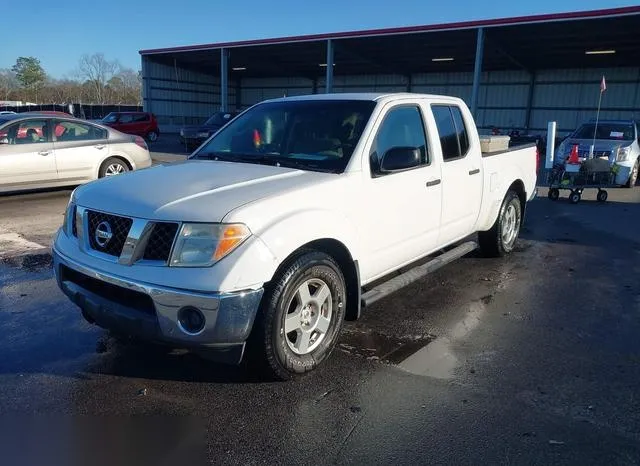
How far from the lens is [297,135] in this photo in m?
4.39

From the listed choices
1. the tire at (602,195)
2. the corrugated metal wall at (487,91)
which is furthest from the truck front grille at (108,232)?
the corrugated metal wall at (487,91)

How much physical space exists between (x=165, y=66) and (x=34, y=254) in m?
35.3

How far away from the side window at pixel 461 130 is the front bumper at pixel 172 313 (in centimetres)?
307

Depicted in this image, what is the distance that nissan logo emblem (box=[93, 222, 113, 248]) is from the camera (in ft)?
10.8

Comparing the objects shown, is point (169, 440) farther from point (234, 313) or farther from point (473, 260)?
point (473, 260)

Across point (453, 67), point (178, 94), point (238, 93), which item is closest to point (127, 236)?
point (453, 67)

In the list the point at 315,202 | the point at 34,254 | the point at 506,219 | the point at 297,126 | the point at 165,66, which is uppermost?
the point at 165,66

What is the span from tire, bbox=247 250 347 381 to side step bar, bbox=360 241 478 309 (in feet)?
1.10

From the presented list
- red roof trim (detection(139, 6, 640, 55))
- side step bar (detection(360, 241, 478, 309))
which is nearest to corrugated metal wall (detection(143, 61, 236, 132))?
red roof trim (detection(139, 6, 640, 55))

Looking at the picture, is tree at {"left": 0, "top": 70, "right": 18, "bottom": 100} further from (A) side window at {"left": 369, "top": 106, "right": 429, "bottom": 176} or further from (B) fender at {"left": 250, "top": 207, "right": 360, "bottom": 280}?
(B) fender at {"left": 250, "top": 207, "right": 360, "bottom": 280}

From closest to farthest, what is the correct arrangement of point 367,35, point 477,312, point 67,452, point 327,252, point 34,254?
point 67,452 → point 327,252 → point 477,312 → point 34,254 → point 367,35

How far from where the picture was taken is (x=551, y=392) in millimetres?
3424

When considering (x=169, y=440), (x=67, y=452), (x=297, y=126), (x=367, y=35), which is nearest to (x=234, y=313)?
(x=169, y=440)

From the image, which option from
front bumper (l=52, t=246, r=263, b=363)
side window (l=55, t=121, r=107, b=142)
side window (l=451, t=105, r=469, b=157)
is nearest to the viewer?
front bumper (l=52, t=246, r=263, b=363)
